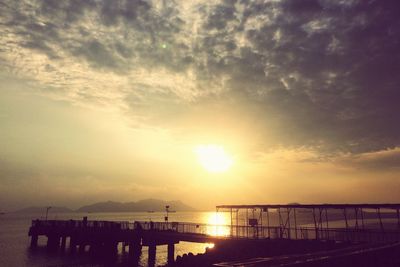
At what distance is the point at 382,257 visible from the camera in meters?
13.6

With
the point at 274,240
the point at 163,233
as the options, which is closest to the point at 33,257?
the point at 163,233

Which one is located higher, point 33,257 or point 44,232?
point 44,232

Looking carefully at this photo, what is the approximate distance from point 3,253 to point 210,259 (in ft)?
217

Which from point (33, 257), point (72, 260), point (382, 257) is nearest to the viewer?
point (382, 257)

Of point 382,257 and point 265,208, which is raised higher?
point 265,208

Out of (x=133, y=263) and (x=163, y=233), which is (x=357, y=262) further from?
(x=133, y=263)

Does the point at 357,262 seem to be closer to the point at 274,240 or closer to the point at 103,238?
the point at 274,240

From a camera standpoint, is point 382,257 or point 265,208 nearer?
point 382,257

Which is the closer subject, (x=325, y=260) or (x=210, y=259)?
(x=325, y=260)

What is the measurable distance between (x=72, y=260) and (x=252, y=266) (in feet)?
200

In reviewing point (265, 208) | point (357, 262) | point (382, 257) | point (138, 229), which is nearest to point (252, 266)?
point (357, 262)

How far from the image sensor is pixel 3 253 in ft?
252

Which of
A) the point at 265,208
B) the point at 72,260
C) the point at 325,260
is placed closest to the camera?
the point at 325,260

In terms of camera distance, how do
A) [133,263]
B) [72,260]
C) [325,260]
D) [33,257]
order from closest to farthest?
1. [325,260]
2. [133,263]
3. [72,260]
4. [33,257]
